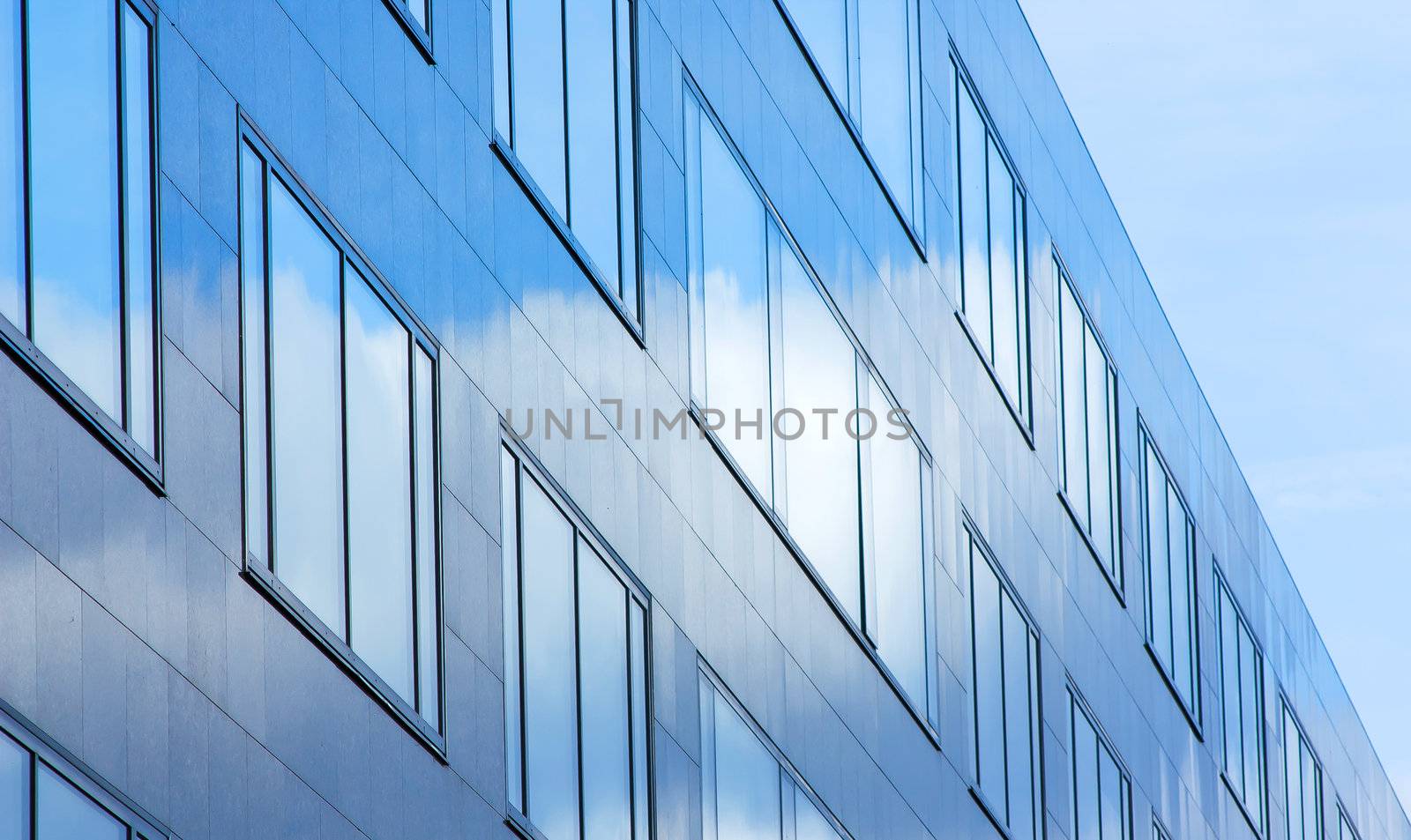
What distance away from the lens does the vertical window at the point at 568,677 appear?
698 inches

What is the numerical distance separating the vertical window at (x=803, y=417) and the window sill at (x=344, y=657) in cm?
717

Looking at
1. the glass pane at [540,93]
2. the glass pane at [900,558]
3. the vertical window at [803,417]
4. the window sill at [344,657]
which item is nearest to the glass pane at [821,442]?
the vertical window at [803,417]

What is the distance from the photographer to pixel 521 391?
1811 centimetres

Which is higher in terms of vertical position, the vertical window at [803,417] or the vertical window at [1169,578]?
the vertical window at [1169,578]

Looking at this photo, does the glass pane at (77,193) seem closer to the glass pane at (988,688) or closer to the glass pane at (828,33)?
the glass pane at (828,33)

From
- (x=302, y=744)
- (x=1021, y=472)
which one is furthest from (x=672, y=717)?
(x=1021, y=472)

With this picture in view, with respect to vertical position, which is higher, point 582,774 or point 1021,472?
point 1021,472

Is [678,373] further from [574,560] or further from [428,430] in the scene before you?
[428,430]

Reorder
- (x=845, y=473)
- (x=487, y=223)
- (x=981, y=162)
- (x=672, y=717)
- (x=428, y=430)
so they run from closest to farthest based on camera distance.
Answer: (x=428, y=430)
(x=487, y=223)
(x=672, y=717)
(x=845, y=473)
(x=981, y=162)

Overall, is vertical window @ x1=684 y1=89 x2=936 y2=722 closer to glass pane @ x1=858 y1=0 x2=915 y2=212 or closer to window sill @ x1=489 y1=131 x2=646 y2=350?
window sill @ x1=489 y1=131 x2=646 y2=350

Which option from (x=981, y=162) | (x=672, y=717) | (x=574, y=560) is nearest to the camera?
(x=574, y=560)

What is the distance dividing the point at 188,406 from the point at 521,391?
5325 mm

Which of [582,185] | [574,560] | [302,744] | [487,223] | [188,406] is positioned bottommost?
[302,744]

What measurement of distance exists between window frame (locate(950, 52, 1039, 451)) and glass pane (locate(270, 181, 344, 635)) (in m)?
18.5
